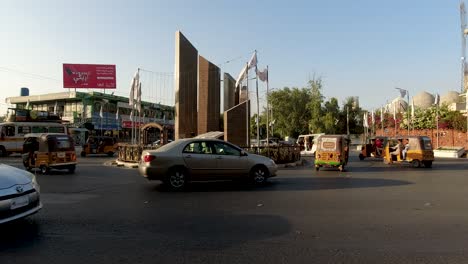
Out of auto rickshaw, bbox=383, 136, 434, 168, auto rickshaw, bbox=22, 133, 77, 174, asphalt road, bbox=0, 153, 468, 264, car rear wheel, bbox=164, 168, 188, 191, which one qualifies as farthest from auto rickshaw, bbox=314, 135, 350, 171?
auto rickshaw, bbox=22, 133, 77, 174

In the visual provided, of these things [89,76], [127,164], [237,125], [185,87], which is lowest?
[127,164]

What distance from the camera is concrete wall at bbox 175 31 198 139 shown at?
24.4 m

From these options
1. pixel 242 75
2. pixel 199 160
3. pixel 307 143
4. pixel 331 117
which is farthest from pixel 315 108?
pixel 199 160

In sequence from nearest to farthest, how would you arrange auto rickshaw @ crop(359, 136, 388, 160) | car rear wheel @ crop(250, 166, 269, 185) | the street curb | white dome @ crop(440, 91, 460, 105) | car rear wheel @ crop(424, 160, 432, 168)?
car rear wheel @ crop(250, 166, 269, 185) < the street curb < car rear wheel @ crop(424, 160, 432, 168) < auto rickshaw @ crop(359, 136, 388, 160) < white dome @ crop(440, 91, 460, 105)

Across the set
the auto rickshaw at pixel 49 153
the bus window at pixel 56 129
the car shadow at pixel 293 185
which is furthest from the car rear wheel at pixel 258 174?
the bus window at pixel 56 129

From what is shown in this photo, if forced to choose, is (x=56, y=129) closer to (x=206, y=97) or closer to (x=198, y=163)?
(x=206, y=97)

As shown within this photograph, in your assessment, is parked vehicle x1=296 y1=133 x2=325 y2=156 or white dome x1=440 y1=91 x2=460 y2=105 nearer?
parked vehicle x1=296 y1=133 x2=325 y2=156

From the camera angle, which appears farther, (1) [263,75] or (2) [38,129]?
(2) [38,129]

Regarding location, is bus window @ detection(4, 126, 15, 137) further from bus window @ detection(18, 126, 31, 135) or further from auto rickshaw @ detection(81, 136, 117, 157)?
auto rickshaw @ detection(81, 136, 117, 157)

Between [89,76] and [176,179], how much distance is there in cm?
4478

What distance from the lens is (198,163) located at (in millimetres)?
12312

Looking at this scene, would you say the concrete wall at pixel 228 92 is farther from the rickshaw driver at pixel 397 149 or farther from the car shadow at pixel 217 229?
the car shadow at pixel 217 229

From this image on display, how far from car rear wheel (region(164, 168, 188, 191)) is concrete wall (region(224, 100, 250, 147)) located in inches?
400

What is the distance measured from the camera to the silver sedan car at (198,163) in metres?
12.0
